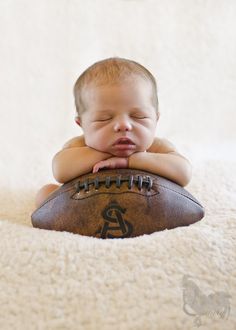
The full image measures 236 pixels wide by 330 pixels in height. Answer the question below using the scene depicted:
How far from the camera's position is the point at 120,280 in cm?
71

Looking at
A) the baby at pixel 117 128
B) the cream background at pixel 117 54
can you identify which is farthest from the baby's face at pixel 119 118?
the cream background at pixel 117 54

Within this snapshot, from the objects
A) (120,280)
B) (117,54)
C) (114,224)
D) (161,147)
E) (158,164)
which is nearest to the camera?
(120,280)

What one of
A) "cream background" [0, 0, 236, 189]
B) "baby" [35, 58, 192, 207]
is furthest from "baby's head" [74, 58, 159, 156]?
"cream background" [0, 0, 236, 189]

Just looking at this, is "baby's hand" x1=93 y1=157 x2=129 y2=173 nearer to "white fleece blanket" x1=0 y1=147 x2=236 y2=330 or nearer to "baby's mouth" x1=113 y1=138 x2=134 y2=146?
"baby's mouth" x1=113 y1=138 x2=134 y2=146

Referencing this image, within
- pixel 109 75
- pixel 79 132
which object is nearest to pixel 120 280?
pixel 109 75

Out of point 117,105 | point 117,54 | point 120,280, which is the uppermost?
point 117,54

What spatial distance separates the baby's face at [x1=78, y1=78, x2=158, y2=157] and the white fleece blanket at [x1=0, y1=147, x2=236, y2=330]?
22 cm

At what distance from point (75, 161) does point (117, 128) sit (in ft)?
0.37

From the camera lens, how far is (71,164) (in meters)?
1.01

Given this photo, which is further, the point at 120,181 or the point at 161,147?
the point at 161,147

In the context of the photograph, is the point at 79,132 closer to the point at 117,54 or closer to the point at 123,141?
→ the point at 117,54

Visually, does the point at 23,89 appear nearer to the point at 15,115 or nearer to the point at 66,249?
the point at 15,115

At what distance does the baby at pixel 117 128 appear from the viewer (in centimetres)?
98

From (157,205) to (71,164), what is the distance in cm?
21
